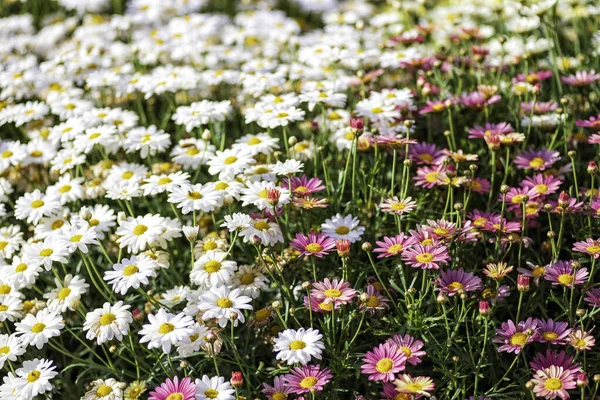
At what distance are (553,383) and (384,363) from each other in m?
0.58

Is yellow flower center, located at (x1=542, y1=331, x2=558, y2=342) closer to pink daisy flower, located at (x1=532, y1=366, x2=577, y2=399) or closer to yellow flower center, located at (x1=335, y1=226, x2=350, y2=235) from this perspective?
pink daisy flower, located at (x1=532, y1=366, x2=577, y2=399)

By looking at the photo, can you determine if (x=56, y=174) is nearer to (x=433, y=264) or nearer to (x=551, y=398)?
(x=433, y=264)

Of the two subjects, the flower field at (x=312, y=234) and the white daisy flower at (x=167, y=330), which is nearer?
the white daisy flower at (x=167, y=330)

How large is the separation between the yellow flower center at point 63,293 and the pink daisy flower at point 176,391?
707mm

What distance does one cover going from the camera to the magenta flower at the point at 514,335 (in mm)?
2605

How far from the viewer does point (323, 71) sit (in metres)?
4.50

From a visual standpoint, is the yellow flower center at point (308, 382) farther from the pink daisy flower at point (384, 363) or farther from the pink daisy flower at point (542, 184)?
the pink daisy flower at point (542, 184)

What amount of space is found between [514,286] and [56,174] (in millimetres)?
2503

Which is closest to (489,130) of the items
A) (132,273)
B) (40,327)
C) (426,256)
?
(426,256)

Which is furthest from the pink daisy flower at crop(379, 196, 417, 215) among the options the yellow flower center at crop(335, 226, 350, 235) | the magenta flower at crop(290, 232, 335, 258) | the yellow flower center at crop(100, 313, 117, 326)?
the yellow flower center at crop(100, 313, 117, 326)

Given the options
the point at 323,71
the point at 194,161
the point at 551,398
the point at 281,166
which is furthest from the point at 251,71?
the point at 551,398

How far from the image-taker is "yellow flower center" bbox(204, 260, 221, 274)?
9.37 feet

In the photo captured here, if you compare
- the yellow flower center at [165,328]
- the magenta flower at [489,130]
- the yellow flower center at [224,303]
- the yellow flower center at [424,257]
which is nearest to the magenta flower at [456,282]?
the yellow flower center at [424,257]

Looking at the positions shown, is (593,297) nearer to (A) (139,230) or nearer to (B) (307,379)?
(B) (307,379)
